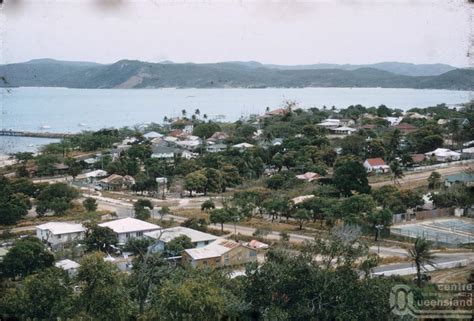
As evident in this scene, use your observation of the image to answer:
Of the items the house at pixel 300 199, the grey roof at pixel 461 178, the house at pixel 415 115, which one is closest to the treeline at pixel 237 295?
the house at pixel 300 199

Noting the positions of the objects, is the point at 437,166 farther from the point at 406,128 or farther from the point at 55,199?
the point at 55,199

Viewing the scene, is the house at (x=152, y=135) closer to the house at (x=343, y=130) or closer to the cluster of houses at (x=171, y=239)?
the house at (x=343, y=130)

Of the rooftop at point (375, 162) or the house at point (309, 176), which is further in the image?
the rooftop at point (375, 162)

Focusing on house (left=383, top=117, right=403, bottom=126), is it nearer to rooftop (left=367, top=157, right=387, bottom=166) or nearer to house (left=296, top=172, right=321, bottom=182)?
rooftop (left=367, top=157, right=387, bottom=166)

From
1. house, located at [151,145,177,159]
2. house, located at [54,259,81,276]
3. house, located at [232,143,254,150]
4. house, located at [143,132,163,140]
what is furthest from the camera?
house, located at [143,132,163,140]

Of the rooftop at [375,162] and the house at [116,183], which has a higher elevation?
the rooftop at [375,162]

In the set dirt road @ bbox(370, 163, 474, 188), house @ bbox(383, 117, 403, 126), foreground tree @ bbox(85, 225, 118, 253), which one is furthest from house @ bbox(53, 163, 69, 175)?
house @ bbox(383, 117, 403, 126)

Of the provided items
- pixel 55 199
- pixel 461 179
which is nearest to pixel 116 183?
pixel 55 199

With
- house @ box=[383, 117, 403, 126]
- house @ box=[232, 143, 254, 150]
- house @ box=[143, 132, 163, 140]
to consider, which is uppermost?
house @ box=[383, 117, 403, 126]

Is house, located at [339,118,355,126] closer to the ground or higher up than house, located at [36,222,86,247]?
higher up
